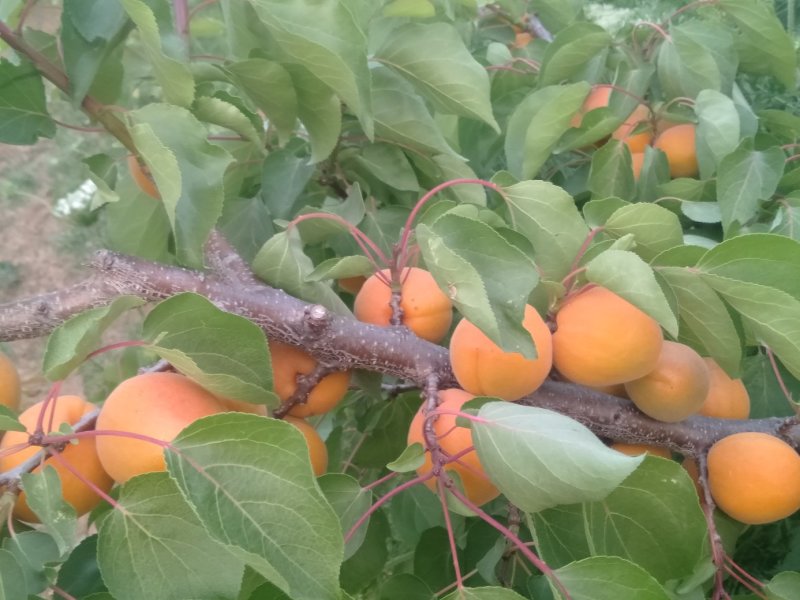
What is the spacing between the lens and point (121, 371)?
3.08 ft

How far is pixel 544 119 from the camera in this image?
30.3 inches

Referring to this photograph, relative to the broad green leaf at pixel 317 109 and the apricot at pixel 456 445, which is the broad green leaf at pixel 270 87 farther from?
the apricot at pixel 456 445

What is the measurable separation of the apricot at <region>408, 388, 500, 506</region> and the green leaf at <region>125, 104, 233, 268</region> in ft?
0.60

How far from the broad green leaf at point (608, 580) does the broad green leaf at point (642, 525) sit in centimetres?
4

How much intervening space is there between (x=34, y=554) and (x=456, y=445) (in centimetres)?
26

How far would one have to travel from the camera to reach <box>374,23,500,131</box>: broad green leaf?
687mm

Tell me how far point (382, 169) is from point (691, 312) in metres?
0.35

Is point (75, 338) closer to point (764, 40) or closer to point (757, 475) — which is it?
point (757, 475)

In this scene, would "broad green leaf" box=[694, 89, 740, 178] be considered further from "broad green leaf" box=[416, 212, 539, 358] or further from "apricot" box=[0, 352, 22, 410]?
"apricot" box=[0, 352, 22, 410]

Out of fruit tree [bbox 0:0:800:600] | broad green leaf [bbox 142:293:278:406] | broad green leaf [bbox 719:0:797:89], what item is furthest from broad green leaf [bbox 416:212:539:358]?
broad green leaf [bbox 719:0:797:89]

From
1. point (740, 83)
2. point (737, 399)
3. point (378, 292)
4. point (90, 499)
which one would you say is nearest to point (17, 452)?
point (90, 499)

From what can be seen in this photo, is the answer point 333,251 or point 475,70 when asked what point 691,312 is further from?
point 333,251

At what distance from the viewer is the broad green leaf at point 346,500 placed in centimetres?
54

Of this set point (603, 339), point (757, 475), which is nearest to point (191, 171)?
point (603, 339)
